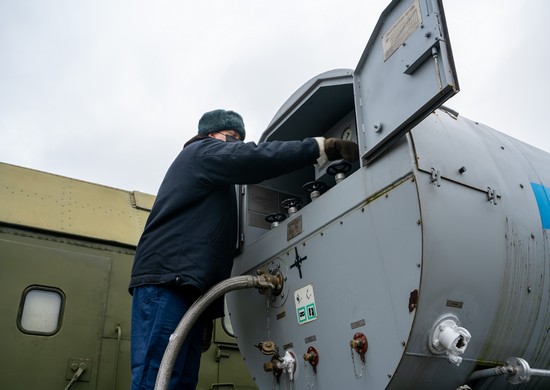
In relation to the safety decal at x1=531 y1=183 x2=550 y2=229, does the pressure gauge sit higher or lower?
higher

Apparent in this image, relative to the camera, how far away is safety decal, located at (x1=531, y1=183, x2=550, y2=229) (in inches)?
96.6

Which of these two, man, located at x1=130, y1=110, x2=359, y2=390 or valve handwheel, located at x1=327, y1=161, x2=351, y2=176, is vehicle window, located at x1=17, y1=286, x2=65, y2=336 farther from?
valve handwheel, located at x1=327, y1=161, x2=351, y2=176

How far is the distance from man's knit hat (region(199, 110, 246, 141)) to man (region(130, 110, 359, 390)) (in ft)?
0.83

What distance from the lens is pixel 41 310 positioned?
140 inches

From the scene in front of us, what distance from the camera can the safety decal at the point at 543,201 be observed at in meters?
2.45

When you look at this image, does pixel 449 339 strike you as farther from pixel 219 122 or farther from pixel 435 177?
pixel 219 122

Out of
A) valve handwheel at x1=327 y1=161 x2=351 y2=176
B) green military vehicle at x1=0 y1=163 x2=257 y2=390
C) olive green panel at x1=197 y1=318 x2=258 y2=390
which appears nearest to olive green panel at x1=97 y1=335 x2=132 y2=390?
green military vehicle at x1=0 y1=163 x2=257 y2=390

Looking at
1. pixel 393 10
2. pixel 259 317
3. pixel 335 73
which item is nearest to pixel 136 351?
pixel 259 317

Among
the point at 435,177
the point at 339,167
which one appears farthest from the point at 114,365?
the point at 435,177

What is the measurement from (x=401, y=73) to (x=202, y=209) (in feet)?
3.95

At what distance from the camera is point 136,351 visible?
8.17 feet

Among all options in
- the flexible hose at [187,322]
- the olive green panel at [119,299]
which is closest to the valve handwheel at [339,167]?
the flexible hose at [187,322]

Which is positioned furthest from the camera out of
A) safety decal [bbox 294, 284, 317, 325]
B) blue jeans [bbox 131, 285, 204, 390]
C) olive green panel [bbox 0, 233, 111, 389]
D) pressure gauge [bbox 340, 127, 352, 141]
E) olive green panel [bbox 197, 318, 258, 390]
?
olive green panel [bbox 197, 318, 258, 390]

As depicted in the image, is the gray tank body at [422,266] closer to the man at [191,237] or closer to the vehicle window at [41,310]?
the man at [191,237]
